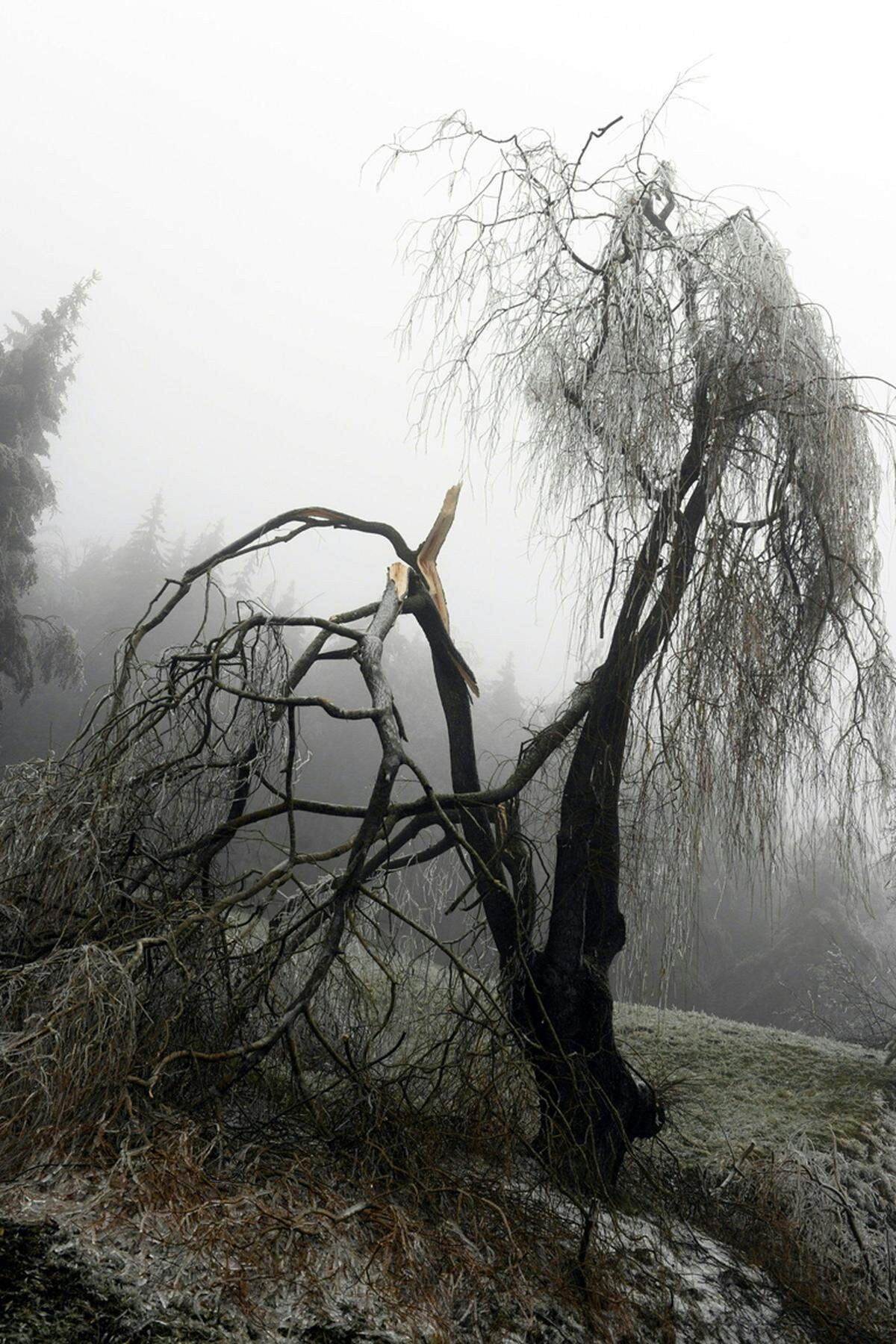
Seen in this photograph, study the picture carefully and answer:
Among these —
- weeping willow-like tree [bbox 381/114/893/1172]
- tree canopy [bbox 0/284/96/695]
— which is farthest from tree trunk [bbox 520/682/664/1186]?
tree canopy [bbox 0/284/96/695]

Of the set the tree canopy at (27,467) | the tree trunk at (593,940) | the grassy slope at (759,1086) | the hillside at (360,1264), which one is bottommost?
the hillside at (360,1264)

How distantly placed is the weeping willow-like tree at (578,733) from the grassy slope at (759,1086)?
1352mm

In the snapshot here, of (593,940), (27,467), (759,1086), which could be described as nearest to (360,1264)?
(593,940)

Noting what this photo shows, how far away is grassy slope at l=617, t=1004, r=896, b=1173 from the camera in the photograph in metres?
4.25

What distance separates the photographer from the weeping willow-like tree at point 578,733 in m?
2.31

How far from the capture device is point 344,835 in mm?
12234

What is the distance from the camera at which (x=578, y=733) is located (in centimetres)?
338

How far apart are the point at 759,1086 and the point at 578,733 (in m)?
3.34

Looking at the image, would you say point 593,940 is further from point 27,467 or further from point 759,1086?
point 27,467

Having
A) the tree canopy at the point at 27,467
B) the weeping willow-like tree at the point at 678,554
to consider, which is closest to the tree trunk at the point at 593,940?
the weeping willow-like tree at the point at 678,554

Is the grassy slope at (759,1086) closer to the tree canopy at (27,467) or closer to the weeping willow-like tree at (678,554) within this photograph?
the weeping willow-like tree at (678,554)

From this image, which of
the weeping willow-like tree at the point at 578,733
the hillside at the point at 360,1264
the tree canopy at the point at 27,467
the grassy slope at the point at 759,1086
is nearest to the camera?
the hillside at the point at 360,1264

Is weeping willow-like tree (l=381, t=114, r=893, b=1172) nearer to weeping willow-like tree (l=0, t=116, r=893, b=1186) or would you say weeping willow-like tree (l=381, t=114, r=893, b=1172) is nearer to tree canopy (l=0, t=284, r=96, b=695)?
weeping willow-like tree (l=0, t=116, r=893, b=1186)

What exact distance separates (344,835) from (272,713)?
32.3 feet
